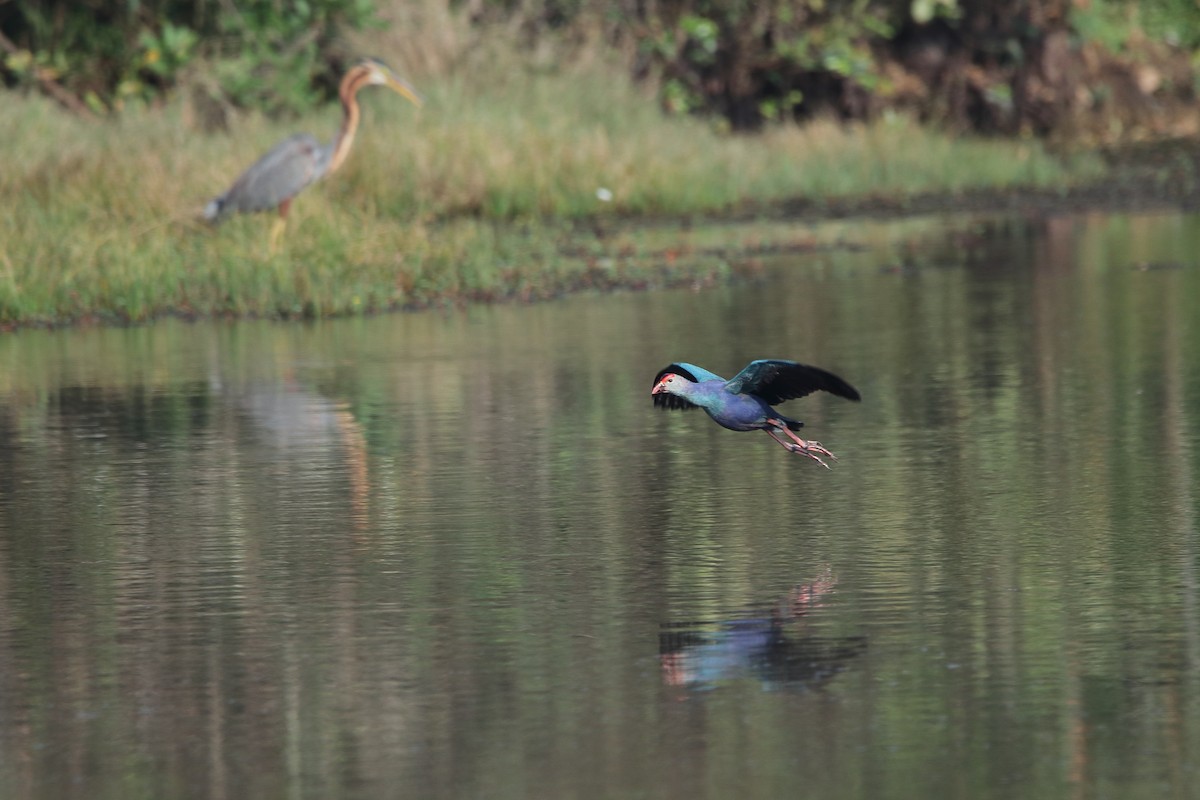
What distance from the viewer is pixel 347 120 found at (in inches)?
892

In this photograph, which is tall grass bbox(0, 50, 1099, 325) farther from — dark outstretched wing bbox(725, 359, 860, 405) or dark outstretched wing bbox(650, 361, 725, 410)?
dark outstretched wing bbox(725, 359, 860, 405)

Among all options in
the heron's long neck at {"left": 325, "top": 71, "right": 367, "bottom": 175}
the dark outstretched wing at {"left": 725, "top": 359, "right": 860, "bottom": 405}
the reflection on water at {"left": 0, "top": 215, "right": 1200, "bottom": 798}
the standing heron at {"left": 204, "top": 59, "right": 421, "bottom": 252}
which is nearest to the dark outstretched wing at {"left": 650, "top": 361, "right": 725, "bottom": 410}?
the dark outstretched wing at {"left": 725, "top": 359, "right": 860, "bottom": 405}

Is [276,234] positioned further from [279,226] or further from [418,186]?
[418,186]

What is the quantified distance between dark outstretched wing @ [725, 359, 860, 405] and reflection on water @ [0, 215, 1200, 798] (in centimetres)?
57

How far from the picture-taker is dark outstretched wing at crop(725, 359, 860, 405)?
9.66 metres

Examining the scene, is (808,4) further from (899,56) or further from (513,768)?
(513,768)

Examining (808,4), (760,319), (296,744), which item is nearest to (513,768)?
(296,744)

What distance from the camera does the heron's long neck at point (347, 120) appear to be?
873 inches

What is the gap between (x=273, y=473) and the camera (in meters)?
12.1

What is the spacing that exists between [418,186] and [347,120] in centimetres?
370

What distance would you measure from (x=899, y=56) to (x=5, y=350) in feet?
77.4

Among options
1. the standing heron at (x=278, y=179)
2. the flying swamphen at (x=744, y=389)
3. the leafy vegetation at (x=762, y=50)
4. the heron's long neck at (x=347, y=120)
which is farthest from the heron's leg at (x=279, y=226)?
the flying swamphen at (x=744, y=389)

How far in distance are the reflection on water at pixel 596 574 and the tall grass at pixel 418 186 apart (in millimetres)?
2793

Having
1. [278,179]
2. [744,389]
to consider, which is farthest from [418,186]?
[744,389]
